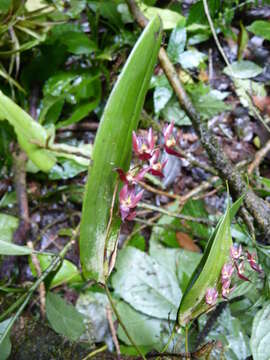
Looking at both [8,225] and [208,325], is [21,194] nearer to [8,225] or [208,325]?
[8,225]

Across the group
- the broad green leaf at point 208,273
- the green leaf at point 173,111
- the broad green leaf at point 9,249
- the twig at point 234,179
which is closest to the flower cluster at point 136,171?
the broad green leaf at point 208,273

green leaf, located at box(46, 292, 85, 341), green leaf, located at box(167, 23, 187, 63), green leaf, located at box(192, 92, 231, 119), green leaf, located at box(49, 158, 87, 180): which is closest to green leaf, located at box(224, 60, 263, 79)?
green leaf, located at box(192, 92, 231, 119)

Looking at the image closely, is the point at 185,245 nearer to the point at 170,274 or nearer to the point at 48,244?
the point at 170,274

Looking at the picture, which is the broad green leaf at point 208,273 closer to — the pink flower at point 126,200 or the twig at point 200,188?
the pink flower at point 126,200

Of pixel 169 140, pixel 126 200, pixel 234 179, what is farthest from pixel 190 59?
pixel 126 200

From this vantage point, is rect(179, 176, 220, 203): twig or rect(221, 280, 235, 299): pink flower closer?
rect(221, 280, 235, 299): pink flower

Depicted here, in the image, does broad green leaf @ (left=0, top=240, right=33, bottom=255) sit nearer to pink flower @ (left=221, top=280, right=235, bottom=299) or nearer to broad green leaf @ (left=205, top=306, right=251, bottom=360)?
pink flower @ (left=221, top=280, right=235, bottom=299)

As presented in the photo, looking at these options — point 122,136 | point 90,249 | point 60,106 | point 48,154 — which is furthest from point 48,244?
point 122,136
